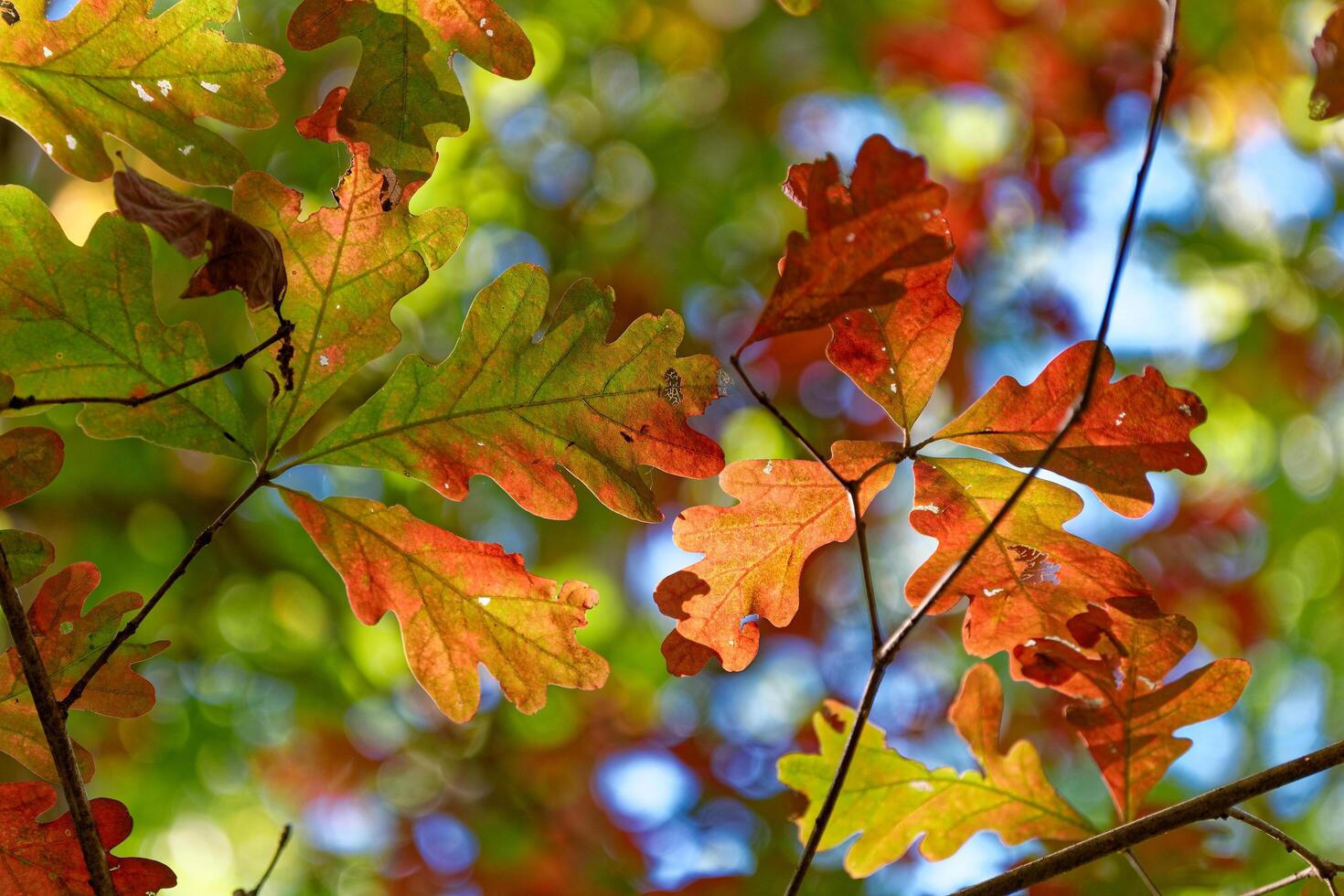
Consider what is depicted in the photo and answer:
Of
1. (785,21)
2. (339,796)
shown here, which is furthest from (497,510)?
(785,21)

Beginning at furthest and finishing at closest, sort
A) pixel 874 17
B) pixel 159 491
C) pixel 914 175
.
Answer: pixel 874 17
pixel 159 491
pixel 914 175

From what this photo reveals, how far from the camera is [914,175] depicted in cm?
71

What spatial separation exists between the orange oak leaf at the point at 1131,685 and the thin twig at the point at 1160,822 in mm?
204

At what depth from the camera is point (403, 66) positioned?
0.88 meters

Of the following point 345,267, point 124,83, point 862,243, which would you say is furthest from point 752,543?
point 124,83

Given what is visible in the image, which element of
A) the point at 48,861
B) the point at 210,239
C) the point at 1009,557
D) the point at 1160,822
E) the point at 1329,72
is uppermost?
the point at 1329,72

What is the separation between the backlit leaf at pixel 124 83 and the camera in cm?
84

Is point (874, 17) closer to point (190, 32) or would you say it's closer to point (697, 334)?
point (697, 334)

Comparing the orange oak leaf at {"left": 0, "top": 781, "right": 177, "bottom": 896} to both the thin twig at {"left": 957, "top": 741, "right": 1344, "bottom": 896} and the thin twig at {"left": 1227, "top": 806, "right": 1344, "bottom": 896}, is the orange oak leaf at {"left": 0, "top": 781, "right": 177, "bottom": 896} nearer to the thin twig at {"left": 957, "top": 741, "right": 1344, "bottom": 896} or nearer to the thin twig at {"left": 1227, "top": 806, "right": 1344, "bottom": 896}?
the thin twig at {"left": 957, "top": 741, "right": 1344, "bottom": 896}

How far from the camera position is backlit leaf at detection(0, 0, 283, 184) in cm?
84

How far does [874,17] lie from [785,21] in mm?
451

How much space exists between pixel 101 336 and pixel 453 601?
1.24ft

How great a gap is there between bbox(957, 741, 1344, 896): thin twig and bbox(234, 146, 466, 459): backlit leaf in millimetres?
660

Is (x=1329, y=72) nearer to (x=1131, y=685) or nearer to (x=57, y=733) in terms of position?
(x=1131, y=685)
